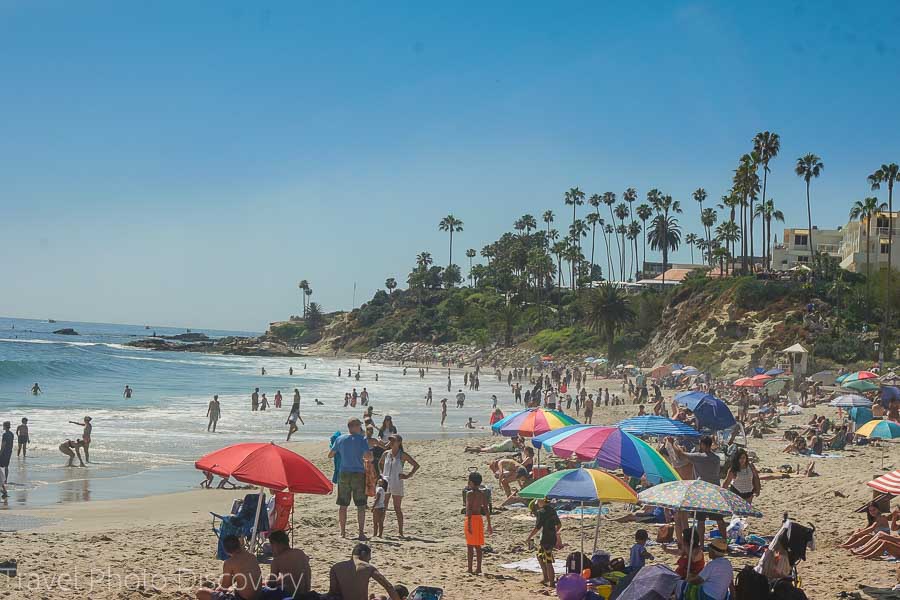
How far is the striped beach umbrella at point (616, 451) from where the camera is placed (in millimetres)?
9570

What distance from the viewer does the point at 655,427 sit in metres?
13.1

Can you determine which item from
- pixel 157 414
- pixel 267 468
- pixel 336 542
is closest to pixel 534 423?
pixel 336 542

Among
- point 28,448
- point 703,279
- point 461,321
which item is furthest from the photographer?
point 461,321

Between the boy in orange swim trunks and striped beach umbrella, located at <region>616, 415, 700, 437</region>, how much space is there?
4.05m

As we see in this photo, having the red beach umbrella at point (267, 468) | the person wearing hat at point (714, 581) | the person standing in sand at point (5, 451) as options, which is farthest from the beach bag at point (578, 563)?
the person standing in sand at point (5, 451)

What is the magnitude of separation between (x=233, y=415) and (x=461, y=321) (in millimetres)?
77212

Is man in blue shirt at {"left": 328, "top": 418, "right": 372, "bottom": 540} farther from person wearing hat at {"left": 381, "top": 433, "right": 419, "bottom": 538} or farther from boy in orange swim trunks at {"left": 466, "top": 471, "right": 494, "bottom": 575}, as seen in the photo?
boy in orange swim trunks at {"left": 466, "top": 471, "right": 494, "bottom": 575}

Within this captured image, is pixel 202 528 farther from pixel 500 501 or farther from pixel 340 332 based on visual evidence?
pixel 340 332

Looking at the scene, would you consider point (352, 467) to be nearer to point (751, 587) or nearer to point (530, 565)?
point (530, 565)

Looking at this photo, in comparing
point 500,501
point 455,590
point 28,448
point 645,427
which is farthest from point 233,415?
point 455,590

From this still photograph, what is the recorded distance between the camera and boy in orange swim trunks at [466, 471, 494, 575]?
935 centimetres

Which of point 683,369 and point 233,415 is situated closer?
point 233,415

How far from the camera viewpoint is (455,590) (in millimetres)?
8641

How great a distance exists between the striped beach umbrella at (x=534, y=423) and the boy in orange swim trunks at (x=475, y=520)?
430cm
